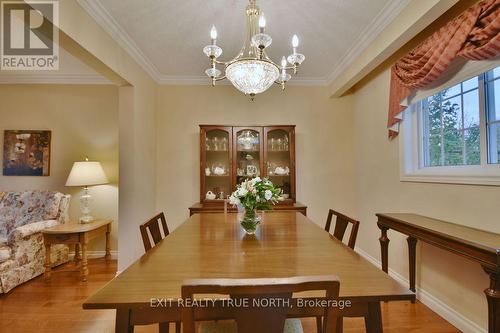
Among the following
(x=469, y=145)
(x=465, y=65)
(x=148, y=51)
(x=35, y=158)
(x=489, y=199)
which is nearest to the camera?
(x=489, y=199)

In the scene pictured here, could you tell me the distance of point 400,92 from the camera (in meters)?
2.30

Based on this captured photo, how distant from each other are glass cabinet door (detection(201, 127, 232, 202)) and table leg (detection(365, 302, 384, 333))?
243cm

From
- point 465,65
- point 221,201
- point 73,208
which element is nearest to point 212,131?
point 221,201

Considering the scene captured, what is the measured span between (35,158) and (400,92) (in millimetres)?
4412

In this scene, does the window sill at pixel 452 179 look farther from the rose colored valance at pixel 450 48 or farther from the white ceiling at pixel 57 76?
the white ceiling at pixel 57 76

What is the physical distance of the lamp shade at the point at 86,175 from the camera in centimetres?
294

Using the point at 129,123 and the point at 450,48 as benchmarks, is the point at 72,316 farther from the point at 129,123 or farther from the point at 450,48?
the point at 450,48

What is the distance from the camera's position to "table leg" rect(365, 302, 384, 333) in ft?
3.28

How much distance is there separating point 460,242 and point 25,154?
15.2 feet

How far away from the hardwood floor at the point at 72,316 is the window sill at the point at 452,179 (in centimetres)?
108

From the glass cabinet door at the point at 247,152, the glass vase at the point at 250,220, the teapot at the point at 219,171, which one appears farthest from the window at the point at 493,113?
the teapot at the point at 219,171

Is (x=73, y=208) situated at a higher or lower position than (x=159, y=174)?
lower

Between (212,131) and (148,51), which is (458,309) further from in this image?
(148,51)

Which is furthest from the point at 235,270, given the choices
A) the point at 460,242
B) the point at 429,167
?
the point at 429,167
